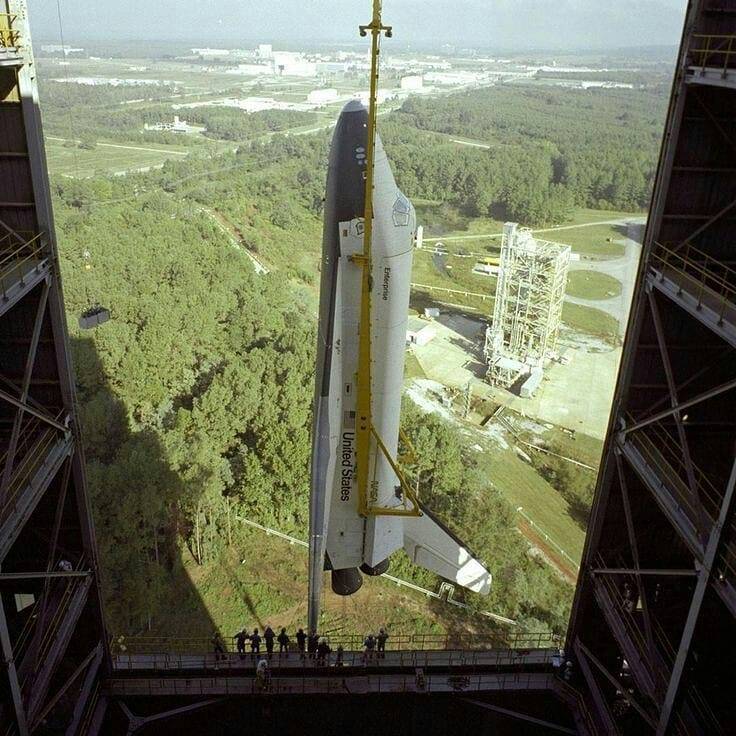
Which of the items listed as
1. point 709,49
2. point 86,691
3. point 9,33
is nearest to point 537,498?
point 86,691

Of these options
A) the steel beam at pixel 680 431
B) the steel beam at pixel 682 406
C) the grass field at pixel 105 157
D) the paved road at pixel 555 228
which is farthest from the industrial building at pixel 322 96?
the steel beam at pixel 682 406

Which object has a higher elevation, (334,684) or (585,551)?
(585,551)

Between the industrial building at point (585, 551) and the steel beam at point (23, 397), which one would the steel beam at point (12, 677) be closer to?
the industrial building at point (585, 551)

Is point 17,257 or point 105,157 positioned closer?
point 17,257

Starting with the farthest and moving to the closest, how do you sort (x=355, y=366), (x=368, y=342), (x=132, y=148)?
1. (x=132, y=148)
2. (x=355, y=366)
3. (x=368, y=342)

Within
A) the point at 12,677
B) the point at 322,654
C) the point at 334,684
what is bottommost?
the point at 334,684

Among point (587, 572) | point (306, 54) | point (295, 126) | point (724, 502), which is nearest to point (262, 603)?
point (587, 572)

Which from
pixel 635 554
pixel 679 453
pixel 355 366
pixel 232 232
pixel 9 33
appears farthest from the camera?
pixel 232 232

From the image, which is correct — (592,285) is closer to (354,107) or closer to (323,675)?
(354,107)
